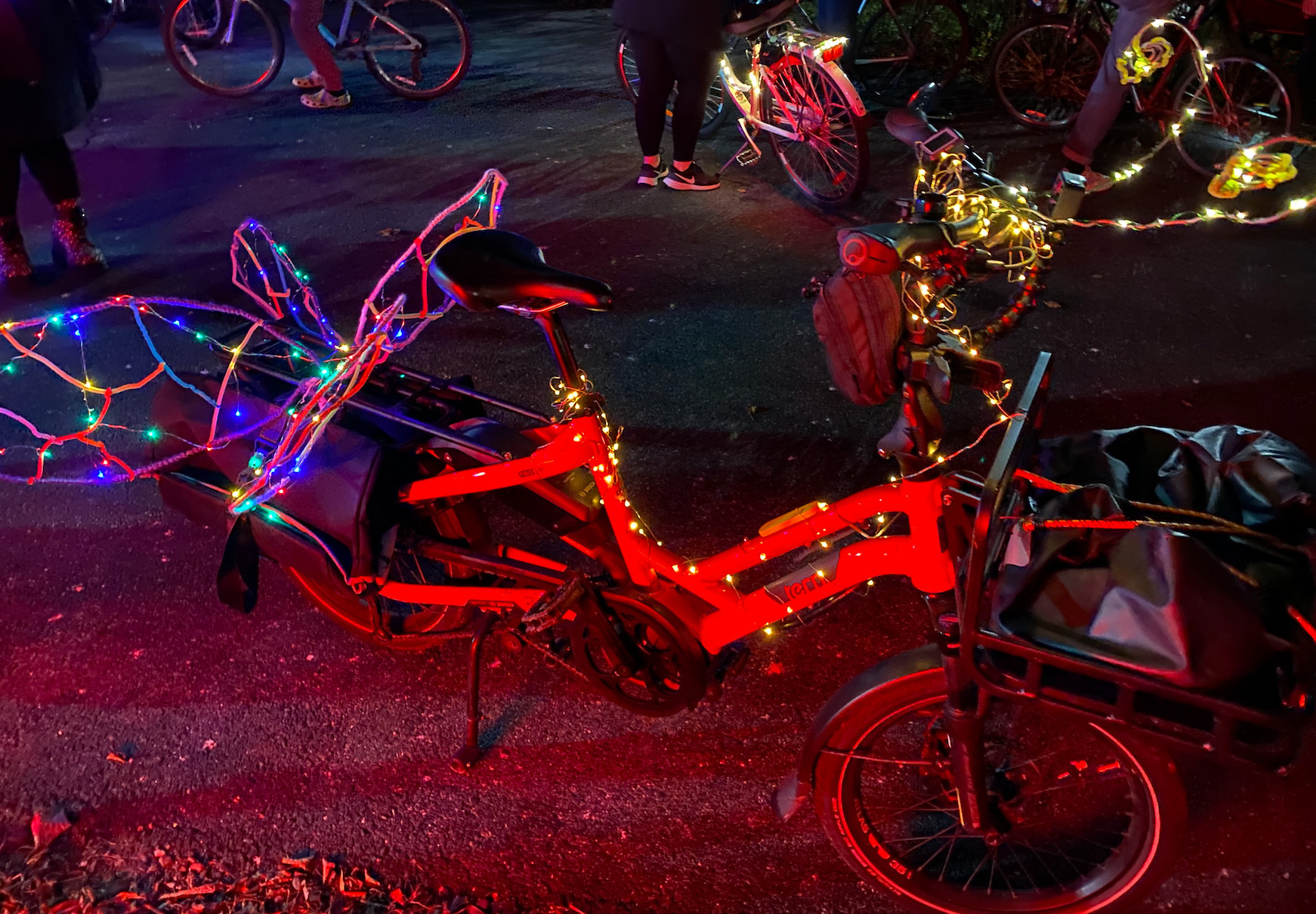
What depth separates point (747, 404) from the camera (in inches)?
158

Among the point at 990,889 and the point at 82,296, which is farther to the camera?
the point at 82,296

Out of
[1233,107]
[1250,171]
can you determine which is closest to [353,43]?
[1233,107]

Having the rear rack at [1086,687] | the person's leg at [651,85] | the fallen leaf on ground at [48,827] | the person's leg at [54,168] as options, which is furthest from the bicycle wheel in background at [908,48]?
the fallen leaf on ground at [48,827]

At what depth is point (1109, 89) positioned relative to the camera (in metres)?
5.38

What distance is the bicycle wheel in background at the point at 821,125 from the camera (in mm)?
5430

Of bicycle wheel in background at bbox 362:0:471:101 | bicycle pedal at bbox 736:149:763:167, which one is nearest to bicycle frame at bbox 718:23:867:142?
bicycle pedal at bbox 736:149:763:167

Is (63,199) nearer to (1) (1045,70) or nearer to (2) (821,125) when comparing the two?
(2) (821,125)

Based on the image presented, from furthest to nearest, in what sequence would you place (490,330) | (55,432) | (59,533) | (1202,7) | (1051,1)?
(1051,1) < (1202,7) < (490,330) < (55,432) < (59,533)

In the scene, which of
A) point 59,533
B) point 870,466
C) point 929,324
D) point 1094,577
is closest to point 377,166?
point 59,533

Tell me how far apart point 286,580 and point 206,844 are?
998mm

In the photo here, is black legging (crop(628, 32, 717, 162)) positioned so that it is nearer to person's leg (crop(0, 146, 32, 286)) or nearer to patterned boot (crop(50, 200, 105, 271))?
patterned boot (crop(50, 200, 105, 271))

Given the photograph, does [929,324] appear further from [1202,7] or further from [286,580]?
[1202,7]

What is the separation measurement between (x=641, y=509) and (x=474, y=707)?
3.77 feet

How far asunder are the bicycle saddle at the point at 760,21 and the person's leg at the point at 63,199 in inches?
146
